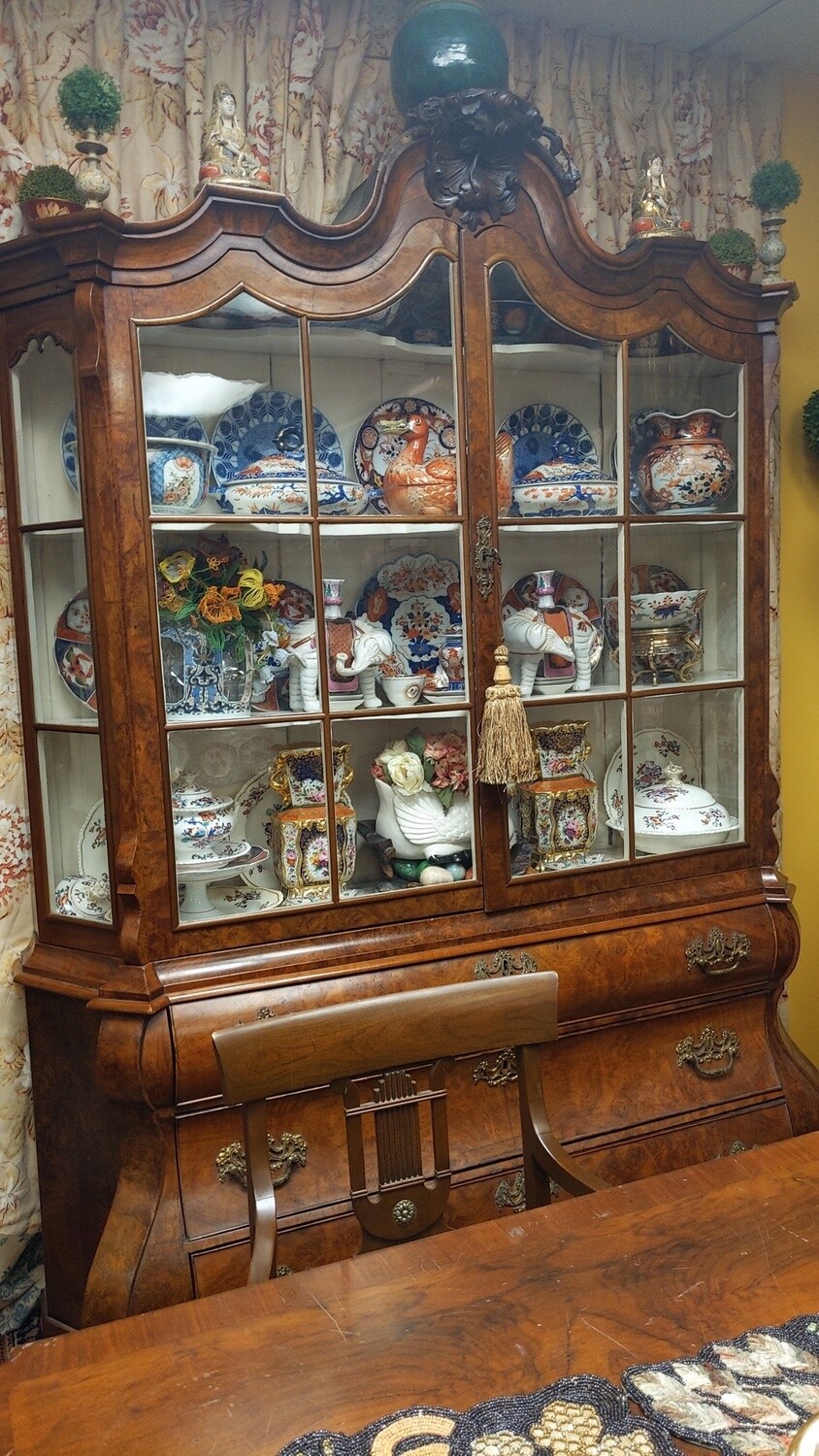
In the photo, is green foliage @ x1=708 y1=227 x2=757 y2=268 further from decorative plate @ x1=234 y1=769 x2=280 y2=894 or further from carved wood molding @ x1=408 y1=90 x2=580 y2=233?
decorative plate @ x1=234 y1=769 x2=280 y2=894

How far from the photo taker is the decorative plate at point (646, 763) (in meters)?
2.13

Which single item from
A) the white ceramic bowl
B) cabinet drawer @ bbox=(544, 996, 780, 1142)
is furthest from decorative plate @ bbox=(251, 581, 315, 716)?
cabinet drawer @ bbox=(544, 996, 780, 1142)

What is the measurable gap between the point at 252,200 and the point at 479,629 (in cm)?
79

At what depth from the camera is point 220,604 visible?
1849mm

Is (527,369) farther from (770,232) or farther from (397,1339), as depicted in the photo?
(397,1339)

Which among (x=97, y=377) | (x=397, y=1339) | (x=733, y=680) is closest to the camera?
(x=397, y=1339)

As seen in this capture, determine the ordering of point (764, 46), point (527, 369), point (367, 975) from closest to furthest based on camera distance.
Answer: point (367, 975)
point (527, 369)
point (764, 46)

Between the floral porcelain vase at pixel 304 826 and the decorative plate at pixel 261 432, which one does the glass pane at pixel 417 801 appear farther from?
the decorative plate at pixel 261 432

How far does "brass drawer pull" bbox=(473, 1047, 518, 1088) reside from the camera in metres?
1.92

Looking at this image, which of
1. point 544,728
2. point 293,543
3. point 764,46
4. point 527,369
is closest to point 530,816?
point 544,728

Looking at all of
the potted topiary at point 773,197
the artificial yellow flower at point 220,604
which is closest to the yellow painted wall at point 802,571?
the potted topiary at point 773,197

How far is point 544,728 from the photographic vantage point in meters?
2.09

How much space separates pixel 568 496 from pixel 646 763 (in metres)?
0.55

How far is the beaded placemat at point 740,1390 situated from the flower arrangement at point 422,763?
1179 millimetres
